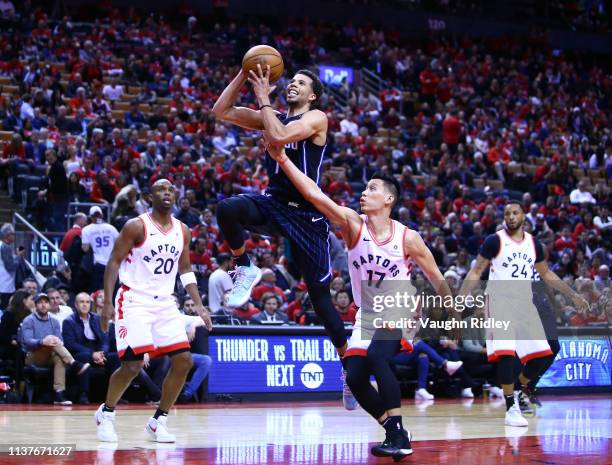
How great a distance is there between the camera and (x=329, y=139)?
24141mm

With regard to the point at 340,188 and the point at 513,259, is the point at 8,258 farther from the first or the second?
the point at 340,188

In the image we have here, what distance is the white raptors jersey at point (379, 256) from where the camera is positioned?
8023 mm

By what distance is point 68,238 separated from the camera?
52.0 feet

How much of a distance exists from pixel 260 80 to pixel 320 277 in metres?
1.69

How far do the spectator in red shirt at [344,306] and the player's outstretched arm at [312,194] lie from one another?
746 cm

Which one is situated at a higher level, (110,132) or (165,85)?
(165,85)

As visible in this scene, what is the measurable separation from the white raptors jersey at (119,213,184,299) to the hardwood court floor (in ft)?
4.40

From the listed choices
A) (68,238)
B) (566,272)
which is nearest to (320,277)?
(68,238)

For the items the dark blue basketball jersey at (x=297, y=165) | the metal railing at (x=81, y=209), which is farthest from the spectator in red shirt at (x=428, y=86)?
the dark blue basketball jersey at (x=297, y=165)

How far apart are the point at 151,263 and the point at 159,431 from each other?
1449 mm

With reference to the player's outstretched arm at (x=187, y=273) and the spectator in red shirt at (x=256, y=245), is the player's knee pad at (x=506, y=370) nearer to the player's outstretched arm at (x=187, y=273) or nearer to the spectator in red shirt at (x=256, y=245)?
the player's outstretched arm at (x=187, y=273)

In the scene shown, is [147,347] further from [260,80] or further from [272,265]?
[272,265]

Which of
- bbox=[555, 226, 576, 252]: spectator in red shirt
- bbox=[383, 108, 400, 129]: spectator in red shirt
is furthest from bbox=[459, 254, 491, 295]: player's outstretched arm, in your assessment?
bbox=[383, 108, 400, 129]: spectator in red shirt

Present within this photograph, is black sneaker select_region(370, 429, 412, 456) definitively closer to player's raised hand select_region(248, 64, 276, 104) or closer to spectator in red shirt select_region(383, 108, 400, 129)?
player's raised hand select_region(248, 64, 276, 104)
